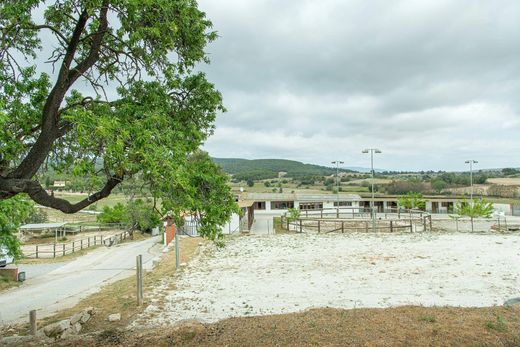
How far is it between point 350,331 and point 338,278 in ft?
20.6

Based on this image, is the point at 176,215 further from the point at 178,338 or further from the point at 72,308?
the point at 72,308

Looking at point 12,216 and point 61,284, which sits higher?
point 12,216

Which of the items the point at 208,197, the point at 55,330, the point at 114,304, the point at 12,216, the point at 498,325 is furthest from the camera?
the point at 12,216

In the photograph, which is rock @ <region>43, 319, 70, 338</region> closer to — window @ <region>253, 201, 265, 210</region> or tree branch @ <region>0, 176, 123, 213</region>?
tree branch @ <region>0, 176, 123, 213</region>

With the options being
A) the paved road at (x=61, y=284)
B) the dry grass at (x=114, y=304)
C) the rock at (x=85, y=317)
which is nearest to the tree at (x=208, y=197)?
the dry grass at (x=114, y=304)

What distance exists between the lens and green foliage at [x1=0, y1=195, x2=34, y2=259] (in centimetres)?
1187

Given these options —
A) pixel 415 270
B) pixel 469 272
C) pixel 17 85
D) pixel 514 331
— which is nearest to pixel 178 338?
pixel 17 85

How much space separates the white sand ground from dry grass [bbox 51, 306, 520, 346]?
4.42 feet

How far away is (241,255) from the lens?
18562 mm

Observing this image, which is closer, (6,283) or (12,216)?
(12,216)

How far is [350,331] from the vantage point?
281 inches

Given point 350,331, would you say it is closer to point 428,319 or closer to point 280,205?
point 428,319

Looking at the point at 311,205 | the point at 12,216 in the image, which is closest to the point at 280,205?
the point at 311,205

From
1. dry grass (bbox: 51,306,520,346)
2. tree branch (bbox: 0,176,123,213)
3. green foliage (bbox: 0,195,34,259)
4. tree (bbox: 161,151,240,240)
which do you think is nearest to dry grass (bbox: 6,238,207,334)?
dry grass (bbox: 51,306,520,346)
